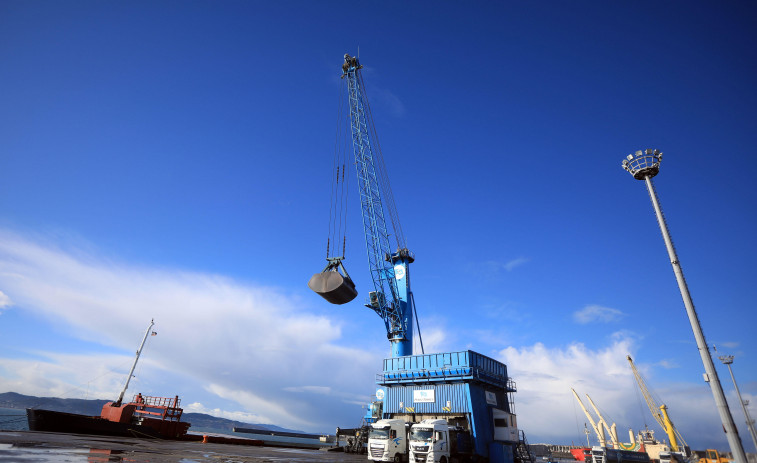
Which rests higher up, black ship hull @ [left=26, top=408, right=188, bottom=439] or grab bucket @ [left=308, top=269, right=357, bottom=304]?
grab bucket @ [left=308, top=269, right=357, bottom=304]

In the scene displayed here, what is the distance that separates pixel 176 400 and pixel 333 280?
1109 inches

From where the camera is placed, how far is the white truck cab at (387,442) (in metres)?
29.3

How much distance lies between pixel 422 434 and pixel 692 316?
754 inches

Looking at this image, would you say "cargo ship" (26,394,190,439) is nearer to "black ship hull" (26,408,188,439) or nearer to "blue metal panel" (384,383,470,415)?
"black ship hull" (26,408,188,439)

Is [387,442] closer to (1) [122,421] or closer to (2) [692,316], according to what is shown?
(2) [692,316]

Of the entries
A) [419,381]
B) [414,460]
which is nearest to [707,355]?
[414,460]

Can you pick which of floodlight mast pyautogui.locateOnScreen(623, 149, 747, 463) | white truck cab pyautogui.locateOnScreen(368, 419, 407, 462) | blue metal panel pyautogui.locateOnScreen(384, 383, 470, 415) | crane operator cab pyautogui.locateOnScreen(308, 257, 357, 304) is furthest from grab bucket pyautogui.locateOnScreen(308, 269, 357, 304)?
floodlight mast pyautogui.locateOnScreen(623, 149, 747, 463)

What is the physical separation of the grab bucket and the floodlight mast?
78.5 ft

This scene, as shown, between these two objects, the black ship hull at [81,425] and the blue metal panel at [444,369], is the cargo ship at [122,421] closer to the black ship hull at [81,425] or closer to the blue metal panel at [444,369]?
the black ship hull at [81,425]

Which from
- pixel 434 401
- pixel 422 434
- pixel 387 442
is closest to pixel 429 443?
pixel 422 434

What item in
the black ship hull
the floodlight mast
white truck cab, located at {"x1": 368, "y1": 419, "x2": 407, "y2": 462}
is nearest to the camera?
the floodlight mast

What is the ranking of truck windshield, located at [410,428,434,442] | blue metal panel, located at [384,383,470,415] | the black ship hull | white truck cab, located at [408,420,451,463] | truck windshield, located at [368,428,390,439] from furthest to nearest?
blue metal panel, located at [384,383,470,415] < the black ship hull < truck windshield, located at [368,428,390,439] < truck windshield, located at [410,428,434,442] < white truck cab, located at [408,420,451,463]

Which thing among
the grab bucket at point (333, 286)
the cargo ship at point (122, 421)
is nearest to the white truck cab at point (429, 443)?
the grab bucket at point (333, 286)

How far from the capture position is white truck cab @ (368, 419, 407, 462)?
29.3 meters
